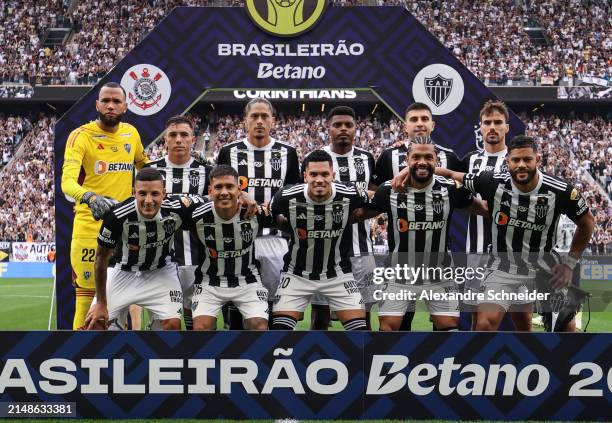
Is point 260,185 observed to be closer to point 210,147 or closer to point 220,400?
point 220,400

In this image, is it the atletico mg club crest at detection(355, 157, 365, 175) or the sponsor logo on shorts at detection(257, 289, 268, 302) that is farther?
the atletico mg club crest at detection(355, 157, 365, 175)

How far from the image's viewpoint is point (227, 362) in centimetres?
408

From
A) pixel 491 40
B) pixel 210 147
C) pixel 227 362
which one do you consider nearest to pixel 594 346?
pixel 227 362

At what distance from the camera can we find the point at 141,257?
17.1 feet

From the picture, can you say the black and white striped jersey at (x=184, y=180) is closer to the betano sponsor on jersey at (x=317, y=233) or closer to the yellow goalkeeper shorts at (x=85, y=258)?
the yellow goalkeeper shorts at (x=85, y=258)

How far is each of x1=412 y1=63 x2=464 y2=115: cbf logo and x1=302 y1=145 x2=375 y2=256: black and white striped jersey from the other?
3.98 feet

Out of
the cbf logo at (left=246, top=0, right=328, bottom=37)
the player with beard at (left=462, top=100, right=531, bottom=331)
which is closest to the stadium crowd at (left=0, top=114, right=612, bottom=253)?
the cbf logo at (left=246, top=0, right=328, bottom=37)

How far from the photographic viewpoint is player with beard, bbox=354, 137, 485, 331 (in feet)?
16.4

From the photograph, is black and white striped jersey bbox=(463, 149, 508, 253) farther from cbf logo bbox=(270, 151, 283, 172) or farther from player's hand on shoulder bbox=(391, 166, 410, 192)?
cbf logo bbox=(270, 151, 283, 172)

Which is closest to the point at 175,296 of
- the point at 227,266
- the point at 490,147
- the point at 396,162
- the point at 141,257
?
the point at 141,257

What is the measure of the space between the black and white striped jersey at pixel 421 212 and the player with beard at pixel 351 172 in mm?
506

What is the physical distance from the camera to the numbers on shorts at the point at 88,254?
5859 mm

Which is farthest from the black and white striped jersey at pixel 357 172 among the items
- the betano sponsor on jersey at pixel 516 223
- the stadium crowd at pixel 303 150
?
the stadium crowd at pixel 303 150

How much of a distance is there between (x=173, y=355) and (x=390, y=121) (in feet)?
84.5
